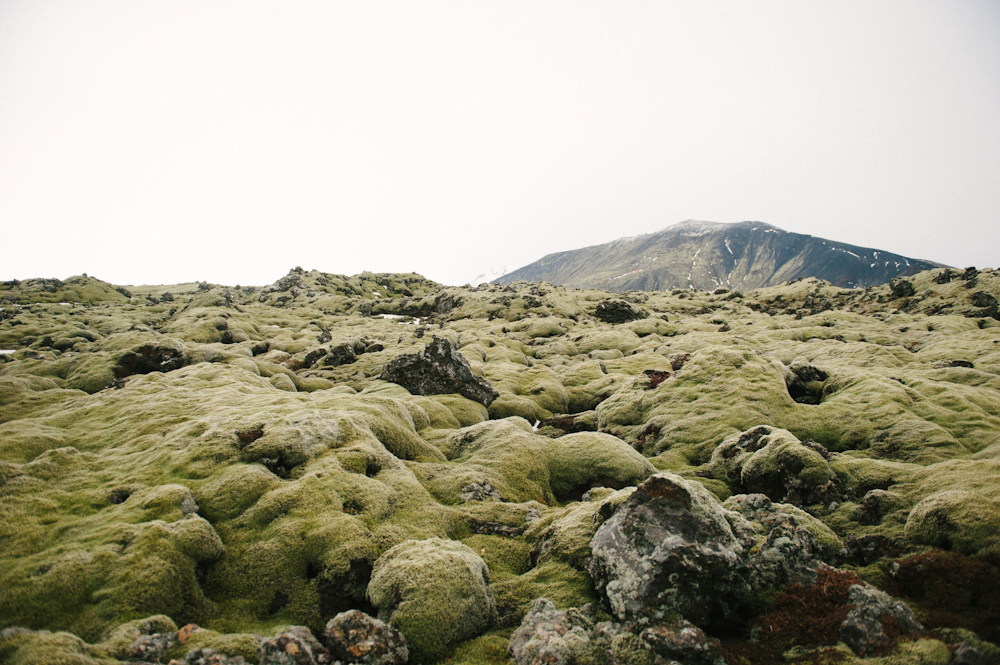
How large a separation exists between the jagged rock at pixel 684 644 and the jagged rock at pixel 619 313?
8988 cm

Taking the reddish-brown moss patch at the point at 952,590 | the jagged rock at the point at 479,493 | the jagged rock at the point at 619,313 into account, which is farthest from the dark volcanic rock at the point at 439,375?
the jagged rock at the point at 619,313

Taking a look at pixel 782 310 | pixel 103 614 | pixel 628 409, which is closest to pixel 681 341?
pixel 628 409

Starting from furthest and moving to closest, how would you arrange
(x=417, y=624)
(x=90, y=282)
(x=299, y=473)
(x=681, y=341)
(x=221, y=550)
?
(x=90, y=282), (x=681, y=341), (x=299, y=473), (x=221, y=550), (x=417, y=624)

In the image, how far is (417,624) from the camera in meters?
10.1

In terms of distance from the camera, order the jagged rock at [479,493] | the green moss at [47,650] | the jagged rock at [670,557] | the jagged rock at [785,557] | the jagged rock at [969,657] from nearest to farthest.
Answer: the green moss at [47,650] → the jagged rock at [969,657] → the jagged rock at [670,557] → the jagged rock at [785,557] → the jagged rock at [479,493]

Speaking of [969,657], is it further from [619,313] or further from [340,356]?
[619,313]

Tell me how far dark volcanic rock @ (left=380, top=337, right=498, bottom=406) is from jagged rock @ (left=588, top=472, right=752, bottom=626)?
72.9ft

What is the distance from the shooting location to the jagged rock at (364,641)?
9070 mm

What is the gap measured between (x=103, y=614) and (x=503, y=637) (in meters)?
8.78

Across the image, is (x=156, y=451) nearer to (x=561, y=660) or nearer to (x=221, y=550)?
(x=221, y=550)

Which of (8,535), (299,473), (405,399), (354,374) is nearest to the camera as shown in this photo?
(8,535)

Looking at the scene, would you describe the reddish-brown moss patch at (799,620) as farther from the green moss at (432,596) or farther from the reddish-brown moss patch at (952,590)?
the green moss at (432,596)

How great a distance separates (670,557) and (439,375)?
81.7ft

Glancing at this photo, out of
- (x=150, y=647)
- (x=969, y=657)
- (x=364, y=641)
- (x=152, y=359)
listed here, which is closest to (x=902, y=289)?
(x=969, y=657)
